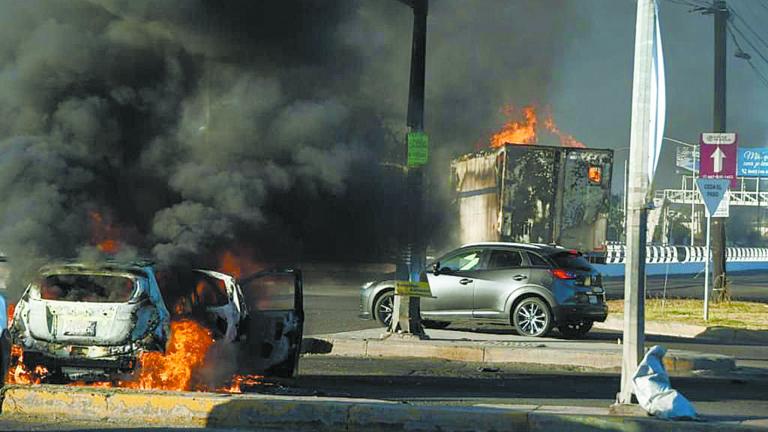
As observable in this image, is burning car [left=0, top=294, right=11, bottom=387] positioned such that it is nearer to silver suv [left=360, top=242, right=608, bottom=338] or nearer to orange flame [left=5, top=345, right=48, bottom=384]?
orange flame [left=5, top=345, right=48, bottom=384]

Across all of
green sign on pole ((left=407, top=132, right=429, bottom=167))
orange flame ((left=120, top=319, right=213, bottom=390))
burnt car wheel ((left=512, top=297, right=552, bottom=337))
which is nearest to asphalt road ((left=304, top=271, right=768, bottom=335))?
green sign on pole ((left=407, top=132, right=429, bottom=167))

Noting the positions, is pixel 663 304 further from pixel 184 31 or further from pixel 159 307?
pixel 159 307

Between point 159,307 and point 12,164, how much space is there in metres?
2.29

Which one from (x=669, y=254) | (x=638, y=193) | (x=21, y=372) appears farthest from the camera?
(x=669, y=254)

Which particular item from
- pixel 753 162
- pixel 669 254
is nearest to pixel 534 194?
pixel 669 254

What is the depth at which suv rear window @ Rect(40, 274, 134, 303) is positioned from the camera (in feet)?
29.3

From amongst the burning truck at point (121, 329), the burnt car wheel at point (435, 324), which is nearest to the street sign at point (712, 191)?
the burnt car wheel at point (435, 324)

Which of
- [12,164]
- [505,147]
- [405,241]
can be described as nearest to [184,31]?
[12,164]

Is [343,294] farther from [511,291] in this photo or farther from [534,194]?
[511,291]

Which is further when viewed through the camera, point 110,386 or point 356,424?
point 110,386

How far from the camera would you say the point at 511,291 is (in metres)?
16.0

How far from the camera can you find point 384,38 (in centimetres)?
1514

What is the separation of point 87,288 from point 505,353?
619 cm

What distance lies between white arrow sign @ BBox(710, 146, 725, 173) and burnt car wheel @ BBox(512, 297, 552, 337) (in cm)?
569
